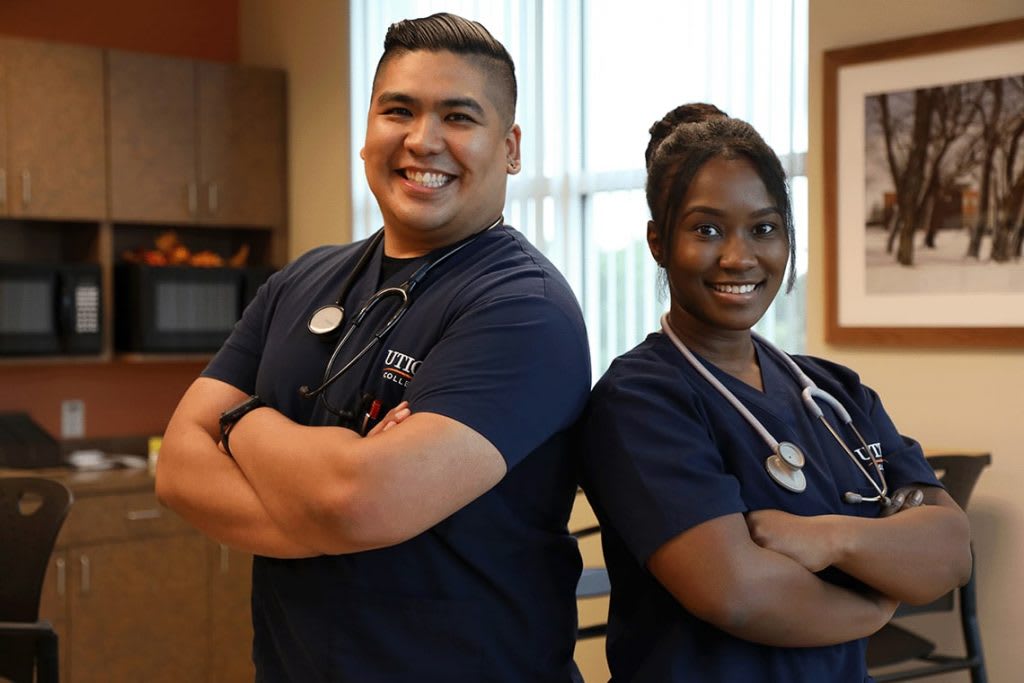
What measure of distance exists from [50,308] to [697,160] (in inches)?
126

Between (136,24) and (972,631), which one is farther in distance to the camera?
(136,24)

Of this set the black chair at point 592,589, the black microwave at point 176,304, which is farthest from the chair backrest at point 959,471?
the black microwave at point 176,304

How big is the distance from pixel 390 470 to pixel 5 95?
10.8 ft

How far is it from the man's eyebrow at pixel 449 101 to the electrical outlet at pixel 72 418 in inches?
134

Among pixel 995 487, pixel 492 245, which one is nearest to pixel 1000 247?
pixel 995 487

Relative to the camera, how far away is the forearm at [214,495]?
4.68 ft

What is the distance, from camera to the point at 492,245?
152cm

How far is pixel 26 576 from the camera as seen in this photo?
2.43 meters

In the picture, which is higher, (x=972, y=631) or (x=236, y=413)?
(x=236, y=413)

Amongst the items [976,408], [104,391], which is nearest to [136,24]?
[104,391]

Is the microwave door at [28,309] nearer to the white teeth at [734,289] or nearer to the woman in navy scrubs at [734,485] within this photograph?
the woman in navy scrubs at [734,485]

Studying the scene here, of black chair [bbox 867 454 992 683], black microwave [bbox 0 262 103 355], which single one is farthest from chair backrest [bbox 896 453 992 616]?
black microwave [bbox 0 262 103 355]

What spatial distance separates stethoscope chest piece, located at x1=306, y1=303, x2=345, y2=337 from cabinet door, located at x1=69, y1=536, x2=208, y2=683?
8.79 ft

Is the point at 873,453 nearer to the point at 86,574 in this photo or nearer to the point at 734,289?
the point at 734,289
